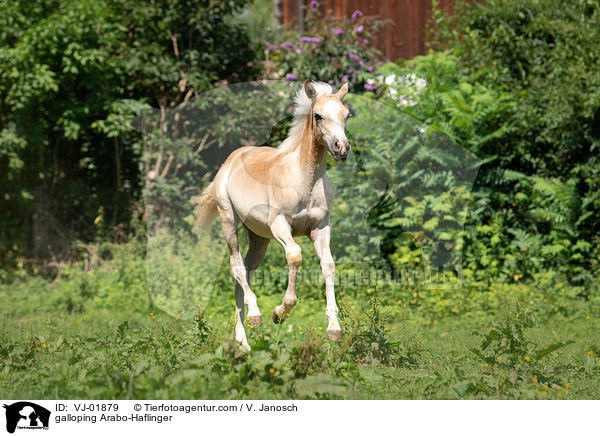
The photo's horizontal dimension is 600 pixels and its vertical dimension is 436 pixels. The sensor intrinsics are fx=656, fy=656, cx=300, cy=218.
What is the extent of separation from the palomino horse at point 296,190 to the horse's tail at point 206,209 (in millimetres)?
494

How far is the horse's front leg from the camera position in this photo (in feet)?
16.5

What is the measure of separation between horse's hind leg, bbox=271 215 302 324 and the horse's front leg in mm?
207

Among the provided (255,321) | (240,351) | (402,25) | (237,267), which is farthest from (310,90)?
(402,25)

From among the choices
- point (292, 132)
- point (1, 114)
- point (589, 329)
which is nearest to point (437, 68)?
point (589, 329)

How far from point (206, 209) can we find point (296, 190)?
61.3 inches

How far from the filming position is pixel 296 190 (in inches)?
205

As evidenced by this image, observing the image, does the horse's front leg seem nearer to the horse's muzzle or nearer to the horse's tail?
the horse's muzzle

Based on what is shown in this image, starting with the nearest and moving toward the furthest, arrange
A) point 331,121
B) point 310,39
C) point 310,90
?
point 331,121
point 310,90
point 310,39

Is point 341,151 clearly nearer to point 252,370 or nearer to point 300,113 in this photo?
point 300,113


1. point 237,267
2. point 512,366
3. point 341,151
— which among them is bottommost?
point 512,366

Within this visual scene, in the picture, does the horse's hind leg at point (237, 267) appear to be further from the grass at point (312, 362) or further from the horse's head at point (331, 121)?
the horse's head at point (331, 121)

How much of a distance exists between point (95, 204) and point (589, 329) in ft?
27.1

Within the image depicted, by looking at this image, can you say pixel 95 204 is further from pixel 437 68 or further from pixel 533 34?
pixel 533 34
